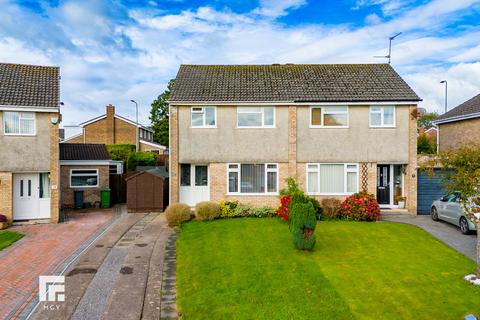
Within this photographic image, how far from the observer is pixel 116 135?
42938 millimetres

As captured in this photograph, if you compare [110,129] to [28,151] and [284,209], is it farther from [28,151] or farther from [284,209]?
[284,209]

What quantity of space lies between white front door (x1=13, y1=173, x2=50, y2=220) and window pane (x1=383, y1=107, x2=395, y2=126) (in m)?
16.8

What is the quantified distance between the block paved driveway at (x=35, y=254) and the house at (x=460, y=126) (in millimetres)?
19139

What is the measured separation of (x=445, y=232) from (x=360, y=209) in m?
3.44

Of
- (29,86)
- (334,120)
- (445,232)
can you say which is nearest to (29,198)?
(29,86)

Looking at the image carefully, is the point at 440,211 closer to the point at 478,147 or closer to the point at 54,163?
the point at 478,147

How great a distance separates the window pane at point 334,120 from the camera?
61.2 ft

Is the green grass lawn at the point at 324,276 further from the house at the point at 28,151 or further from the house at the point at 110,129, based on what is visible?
the house at the point at 110,129

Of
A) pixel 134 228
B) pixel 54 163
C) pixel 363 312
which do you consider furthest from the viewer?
pixel 54 163

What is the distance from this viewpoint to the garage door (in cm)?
1917

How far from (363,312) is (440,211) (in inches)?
440

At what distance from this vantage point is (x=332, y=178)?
18.7 metres

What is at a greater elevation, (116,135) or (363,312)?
(116,135)

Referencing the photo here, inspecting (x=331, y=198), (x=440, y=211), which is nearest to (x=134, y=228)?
(x=331, y=198)
